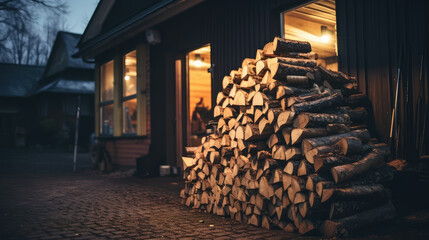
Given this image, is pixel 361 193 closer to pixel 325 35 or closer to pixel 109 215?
pixel 109 215

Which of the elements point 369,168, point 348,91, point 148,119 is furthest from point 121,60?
point 369,168

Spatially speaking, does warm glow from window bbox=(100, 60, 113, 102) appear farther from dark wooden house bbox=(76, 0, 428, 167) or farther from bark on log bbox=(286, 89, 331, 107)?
bark on log bbox=(286, 89, 331, 107)

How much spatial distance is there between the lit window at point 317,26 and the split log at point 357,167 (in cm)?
261

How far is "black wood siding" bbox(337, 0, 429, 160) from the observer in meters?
4.22

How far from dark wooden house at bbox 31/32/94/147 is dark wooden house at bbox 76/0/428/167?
14314 mm

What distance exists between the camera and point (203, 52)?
979 cm

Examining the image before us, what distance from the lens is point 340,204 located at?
3455 millimetres

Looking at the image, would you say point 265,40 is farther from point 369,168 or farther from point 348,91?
point 369,168

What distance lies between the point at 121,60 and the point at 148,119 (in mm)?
2358

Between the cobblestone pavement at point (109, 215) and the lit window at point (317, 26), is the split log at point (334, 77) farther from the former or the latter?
the cobblestone pavement at point (109, 215)

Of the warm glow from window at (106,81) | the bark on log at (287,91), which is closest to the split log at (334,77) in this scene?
Answer: the bark on log at (287,91)

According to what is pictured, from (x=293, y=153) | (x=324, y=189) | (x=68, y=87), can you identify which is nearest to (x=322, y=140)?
(x=293, y=153)

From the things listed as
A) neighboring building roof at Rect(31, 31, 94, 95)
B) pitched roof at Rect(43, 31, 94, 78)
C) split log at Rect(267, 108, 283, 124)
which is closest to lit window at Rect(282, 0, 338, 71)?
split log at Rect(267, 108, 283, 124)

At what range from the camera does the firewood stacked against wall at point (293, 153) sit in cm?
353
